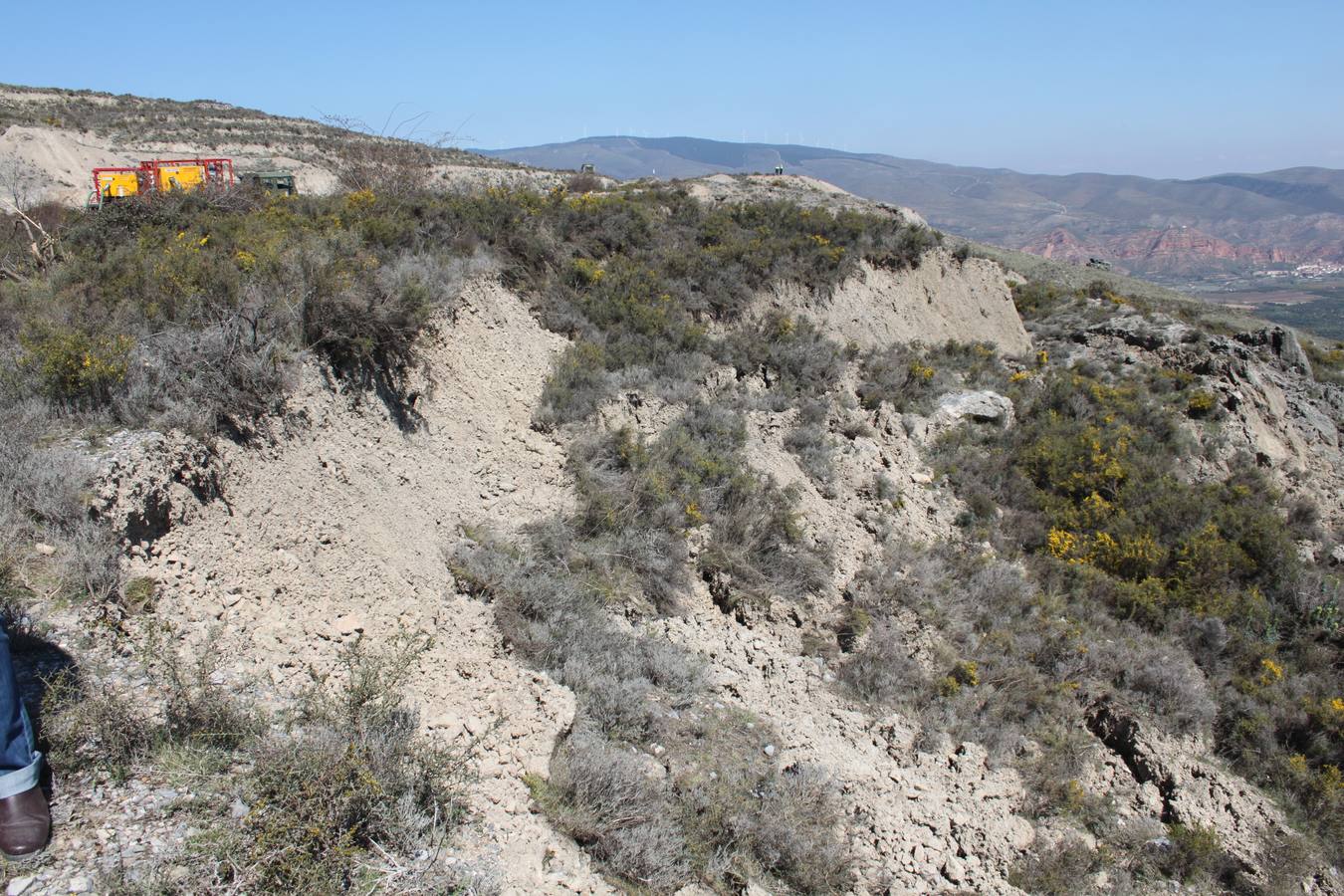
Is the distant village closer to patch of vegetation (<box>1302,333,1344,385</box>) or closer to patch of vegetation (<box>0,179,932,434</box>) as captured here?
patch of vegetation (<box>1302,333,1344,385</box>)

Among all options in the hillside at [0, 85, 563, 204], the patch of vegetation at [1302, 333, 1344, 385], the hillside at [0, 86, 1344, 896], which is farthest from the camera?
the hillside at [0, 85, 563, 204]

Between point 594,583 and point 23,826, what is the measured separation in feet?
14.0

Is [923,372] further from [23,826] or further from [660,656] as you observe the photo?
[23,826]

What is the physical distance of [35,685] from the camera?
3.51 metres

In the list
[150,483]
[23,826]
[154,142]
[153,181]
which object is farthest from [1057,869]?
[154,142]

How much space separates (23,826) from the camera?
2.82 meters

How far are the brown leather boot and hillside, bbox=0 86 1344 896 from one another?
83 millimetres

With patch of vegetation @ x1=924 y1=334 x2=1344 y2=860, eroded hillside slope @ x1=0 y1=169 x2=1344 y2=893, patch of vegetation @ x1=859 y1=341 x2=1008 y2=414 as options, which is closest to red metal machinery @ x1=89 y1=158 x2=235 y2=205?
eroded hillside slope @ x1=0 y1=169 x2=1344 y2=893

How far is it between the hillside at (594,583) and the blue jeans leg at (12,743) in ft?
1.04

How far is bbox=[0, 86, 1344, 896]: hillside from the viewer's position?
379 centimetres

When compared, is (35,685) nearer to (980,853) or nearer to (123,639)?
(123,639)

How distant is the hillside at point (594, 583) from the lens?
379 cm

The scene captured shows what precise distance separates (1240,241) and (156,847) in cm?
22243

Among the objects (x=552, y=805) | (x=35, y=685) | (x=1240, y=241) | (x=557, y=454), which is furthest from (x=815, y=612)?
(x=1240, y=241)
